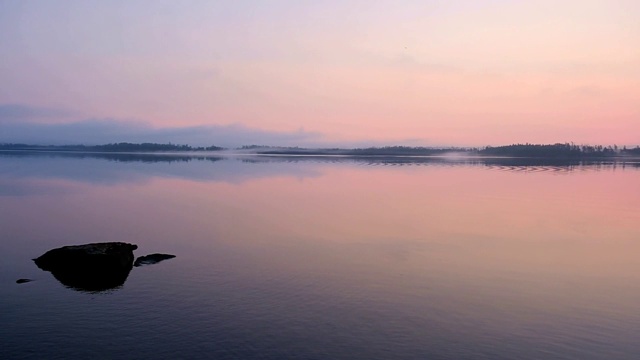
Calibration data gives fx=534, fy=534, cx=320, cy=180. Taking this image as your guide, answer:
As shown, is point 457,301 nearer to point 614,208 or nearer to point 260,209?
point 260,209

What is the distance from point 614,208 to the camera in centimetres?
3953

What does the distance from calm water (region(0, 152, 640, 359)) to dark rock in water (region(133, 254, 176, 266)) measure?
0.61 meters

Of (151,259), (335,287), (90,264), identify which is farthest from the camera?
(151,259)

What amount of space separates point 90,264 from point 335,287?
895 centimetres

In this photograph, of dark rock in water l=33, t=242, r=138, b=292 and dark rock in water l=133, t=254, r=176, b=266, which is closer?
dark rock in water l=33, t=242, r=138, b=292

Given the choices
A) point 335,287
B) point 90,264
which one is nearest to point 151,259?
point 90,264

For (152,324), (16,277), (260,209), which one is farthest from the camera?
(260,209)

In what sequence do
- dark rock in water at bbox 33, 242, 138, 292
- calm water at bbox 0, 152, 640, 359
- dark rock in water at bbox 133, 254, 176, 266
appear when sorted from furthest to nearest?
dark rock in water at bbox 133, 254, 176, 266
dark rock in water at bbox 33, 242, 138, 292
calm water at bbox 0, 152, 640, 359

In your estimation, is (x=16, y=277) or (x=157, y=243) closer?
(x=16, y=277)

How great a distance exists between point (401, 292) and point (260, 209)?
2208 cm

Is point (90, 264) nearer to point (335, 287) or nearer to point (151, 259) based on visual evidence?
point (151, 259)

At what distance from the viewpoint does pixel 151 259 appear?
68.7 ft

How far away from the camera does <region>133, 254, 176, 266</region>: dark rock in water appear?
2053cm

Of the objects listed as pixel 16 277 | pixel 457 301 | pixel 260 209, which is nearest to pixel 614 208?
pixel 260 209
